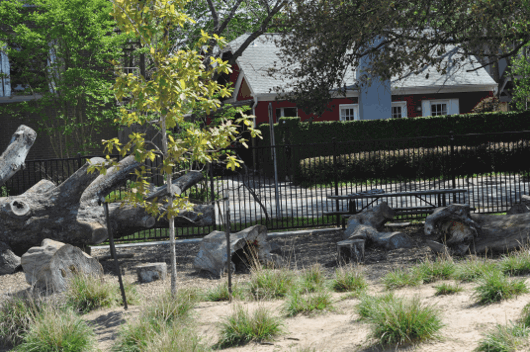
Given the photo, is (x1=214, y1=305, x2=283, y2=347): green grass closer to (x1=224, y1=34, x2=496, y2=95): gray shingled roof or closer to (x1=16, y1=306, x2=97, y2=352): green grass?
Answer: (x1=16, y1=306, x2=97, y2=352): green grass

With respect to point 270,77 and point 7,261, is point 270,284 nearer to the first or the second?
point 7,261

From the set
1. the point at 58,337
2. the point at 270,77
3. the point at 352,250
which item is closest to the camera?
the point at 58,337

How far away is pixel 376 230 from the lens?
895cm

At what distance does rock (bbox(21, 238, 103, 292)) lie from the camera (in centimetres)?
609

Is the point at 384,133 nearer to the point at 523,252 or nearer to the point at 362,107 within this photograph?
the point at 362,107

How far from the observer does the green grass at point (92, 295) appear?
582 centimetres

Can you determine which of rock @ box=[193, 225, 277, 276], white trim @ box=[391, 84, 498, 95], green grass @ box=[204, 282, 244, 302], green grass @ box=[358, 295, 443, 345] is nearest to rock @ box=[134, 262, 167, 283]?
rock @ box=[193, 225, 277, 276]

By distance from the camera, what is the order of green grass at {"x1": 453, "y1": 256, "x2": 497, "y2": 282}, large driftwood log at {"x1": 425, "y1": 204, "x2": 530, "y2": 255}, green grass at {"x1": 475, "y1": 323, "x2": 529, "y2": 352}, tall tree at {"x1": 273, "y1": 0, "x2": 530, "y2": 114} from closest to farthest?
green grass at {"x1": 475, "y1": 323, "x2": 529, "y2": 352} < green grass at {"x1": 453, "y1": 256, "x2": 497, "y2": 282} < large driftwood log at {"x1": 425, "y1": 204, "x2": 530, "y2": 255} < tall tree at {"x1": 273, "y1": 0, "x2": 530, "y2": 114}

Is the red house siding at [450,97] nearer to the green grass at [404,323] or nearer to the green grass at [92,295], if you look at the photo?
the green grass at [92,295]

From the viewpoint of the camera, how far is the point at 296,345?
176 inches

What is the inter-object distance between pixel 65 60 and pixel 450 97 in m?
18.5

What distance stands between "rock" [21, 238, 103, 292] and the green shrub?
0.39 metres

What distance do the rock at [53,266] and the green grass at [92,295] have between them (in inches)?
7.9

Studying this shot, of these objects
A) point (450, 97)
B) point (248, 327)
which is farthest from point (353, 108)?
point (248, 327)
